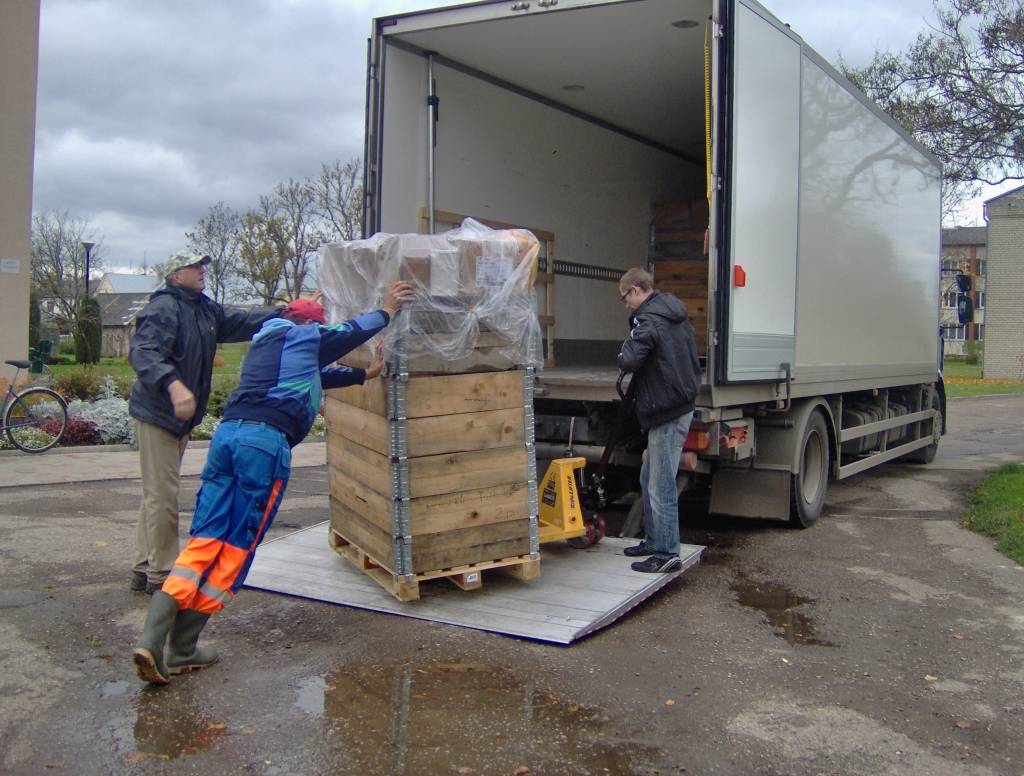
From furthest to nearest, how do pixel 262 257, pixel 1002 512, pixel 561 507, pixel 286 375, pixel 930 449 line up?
pixel 262 257, pixel 930 449, pixel 1002 512, pixel 561 507, pixel 286 375

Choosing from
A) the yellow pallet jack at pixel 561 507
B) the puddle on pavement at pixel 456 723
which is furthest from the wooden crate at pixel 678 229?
the puddle on pavement at pixel 456 723

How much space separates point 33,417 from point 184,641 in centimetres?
761

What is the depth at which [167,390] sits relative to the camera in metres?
4.64

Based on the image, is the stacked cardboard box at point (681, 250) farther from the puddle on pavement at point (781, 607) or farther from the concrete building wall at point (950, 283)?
the concrete building wall at point (950, 283)

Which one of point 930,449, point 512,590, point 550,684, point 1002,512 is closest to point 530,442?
point 512,590

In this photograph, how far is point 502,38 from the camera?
6.77 m

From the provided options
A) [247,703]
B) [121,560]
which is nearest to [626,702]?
[247,703]

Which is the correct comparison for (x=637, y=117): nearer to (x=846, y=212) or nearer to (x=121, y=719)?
(x=846, y=212)

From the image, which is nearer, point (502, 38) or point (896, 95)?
point (502, 38)

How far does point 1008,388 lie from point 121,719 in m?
30.3

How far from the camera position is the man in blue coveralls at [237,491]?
3.89 metres

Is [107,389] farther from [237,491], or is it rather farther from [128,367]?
[237,491]

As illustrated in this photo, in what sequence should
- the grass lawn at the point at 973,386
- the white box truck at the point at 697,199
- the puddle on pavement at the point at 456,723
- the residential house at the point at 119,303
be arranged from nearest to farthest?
the puddle on pavement at the point at 456,723
the white box truck at the point at 697,199
the grass lawn at the point at 973,386
the residential house at the point at 119,303

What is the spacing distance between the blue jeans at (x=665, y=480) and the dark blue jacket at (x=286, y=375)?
2057 mm
